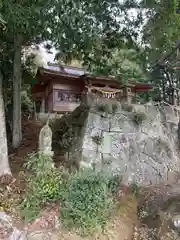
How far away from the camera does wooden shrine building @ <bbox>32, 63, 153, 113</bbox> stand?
1268cm

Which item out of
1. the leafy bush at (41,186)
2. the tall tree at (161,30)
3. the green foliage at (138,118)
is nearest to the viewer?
the leafy bush at (41,186)

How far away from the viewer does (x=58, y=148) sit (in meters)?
8.12

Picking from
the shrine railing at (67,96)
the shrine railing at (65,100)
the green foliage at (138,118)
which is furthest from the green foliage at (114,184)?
the shrine railing at (67,96)

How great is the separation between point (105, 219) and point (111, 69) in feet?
15.1

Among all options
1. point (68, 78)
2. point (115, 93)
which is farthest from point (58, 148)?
point (115, 93)

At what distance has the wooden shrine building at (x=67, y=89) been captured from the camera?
12680 millimetres

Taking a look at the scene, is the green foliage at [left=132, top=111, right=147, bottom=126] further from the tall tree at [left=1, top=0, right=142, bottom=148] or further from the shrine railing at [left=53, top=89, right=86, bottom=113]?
the shrine railing at [left=53, top=89, right=86, bottom=113]

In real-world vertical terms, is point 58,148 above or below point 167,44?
below

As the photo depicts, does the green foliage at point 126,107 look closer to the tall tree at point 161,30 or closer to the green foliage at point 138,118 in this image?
the green foliage at point 138,118

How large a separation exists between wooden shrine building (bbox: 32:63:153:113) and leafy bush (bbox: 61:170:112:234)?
7004mm

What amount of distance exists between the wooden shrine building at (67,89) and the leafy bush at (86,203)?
7.00 metres

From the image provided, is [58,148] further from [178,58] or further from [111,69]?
[178,58]

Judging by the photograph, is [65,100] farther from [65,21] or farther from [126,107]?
[65,21]

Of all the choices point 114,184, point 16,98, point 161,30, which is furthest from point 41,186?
point 161,30
